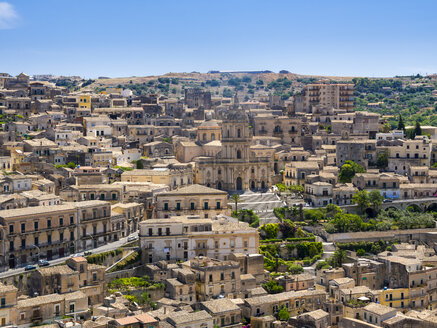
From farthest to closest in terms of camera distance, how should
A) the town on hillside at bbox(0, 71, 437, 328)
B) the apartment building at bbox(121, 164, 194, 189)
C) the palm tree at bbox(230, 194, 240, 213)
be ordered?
the apartment building at bbox(121, 164, 194, 189), the palm tree at bbox(230, 194, 240, 213), the town on hillside at bbox(0, 71, 437, 328)

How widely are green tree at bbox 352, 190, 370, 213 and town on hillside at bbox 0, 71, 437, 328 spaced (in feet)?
0.44

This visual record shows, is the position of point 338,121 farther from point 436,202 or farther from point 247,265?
point 247,265

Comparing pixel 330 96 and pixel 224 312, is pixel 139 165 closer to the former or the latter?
pixel 224 312

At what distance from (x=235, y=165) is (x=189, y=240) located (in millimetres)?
28489

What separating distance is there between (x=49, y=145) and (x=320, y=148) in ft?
126

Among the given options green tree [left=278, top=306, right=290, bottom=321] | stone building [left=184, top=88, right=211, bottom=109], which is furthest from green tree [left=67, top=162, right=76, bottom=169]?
stone building [left=184, top=88, right=211, bottom=109]

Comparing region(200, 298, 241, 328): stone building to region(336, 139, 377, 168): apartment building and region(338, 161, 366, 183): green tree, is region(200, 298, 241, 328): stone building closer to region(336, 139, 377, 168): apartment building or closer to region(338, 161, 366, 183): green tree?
region(338, 161, 366, 183): green tree

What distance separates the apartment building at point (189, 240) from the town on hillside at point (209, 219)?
0.35 feet

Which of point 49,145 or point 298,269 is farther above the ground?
point 49,145

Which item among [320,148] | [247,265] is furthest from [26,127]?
[247,265]

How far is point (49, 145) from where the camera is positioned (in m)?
94.5

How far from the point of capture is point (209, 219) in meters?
74.4

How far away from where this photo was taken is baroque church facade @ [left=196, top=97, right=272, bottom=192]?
9738cm

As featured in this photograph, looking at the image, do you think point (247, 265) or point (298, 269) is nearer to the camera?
point (247, 265)
